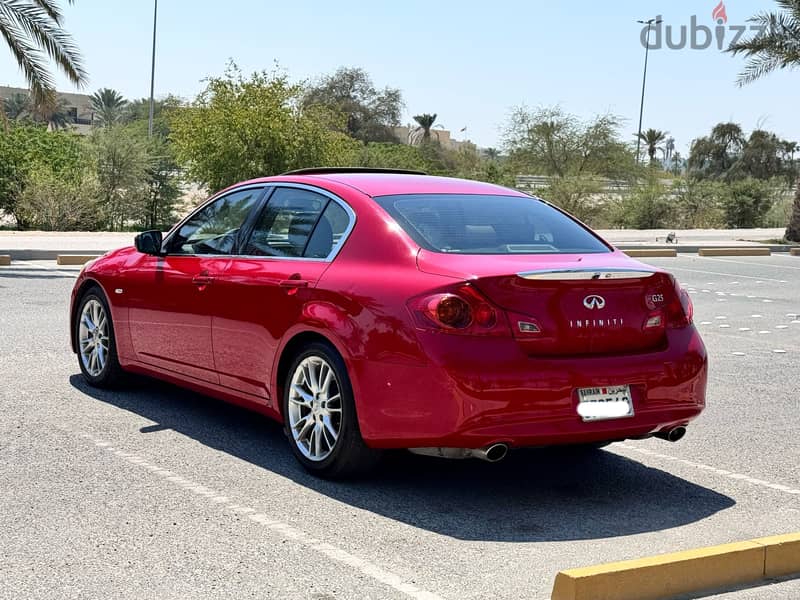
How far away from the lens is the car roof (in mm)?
6500

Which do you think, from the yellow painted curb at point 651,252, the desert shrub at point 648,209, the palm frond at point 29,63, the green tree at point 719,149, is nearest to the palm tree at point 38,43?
the palm frond at point 29,63

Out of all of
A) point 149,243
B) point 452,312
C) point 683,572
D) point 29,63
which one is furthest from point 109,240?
point 683,572

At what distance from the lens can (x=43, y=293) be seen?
47.6ft

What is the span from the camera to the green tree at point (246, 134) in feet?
119

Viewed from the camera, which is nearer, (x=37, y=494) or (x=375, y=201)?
(x=37, y=494)

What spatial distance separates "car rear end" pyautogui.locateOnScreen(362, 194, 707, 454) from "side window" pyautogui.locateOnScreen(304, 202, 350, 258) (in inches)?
15.2

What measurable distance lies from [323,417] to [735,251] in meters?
24.7

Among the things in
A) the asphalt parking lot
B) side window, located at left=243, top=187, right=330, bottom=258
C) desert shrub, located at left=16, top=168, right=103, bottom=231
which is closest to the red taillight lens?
the asphalt parking lot

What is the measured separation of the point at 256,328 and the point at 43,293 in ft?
29.0

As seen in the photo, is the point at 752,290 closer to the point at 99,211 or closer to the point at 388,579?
the point at 388,579

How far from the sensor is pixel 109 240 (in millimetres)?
25094

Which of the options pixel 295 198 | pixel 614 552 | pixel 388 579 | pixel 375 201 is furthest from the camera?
pixel 295 198

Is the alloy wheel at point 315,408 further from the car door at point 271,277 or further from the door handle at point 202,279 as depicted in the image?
the door handle at point 202,279

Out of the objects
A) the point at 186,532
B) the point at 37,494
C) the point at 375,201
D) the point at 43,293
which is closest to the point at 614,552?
the point at 186,532
